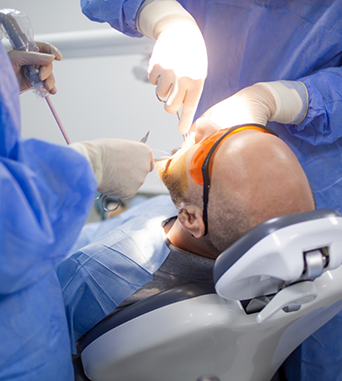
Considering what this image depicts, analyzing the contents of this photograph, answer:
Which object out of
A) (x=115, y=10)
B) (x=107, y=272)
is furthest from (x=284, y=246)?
(x=115, y=10)

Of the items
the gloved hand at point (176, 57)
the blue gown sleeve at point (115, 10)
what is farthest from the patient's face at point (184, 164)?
the blue gown sleeve at point (115, 10)

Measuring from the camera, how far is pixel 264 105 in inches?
41.4

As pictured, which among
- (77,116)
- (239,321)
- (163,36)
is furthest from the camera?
(77,116)

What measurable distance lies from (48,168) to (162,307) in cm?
46

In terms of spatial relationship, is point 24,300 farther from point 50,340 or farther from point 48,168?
point 48,168

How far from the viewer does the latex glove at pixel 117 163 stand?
28.0 inches

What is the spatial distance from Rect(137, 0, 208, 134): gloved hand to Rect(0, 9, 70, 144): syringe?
40cm

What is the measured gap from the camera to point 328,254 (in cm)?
64

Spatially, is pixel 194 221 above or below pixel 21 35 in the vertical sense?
below

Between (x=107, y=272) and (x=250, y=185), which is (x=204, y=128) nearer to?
(x=250, y=185)

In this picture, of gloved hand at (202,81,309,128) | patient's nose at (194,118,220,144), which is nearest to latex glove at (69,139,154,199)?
patient's nose at (194,118,220,144)

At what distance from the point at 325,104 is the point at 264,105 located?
21 cm

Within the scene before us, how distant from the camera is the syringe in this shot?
99 cm

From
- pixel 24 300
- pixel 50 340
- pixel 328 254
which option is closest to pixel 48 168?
pixel 24 300
